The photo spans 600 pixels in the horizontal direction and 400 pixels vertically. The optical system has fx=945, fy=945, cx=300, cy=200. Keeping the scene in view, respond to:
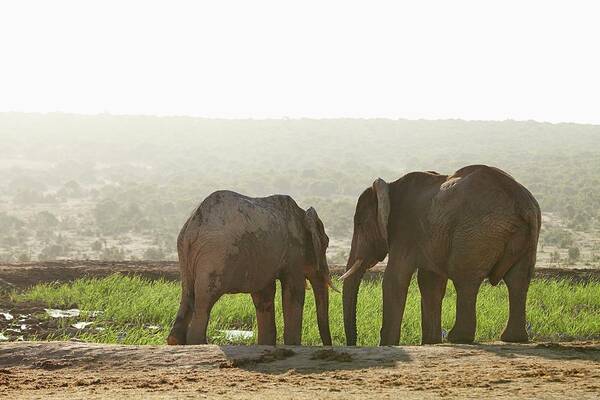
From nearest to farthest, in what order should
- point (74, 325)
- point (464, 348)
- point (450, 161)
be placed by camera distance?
1. point (464, 348)
2. point (74, 325)
3. point (450, 161)

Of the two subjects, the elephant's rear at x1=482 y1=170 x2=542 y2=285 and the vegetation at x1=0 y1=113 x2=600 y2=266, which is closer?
the elephant's rear at x1=482 y1=170 x2=542 y2=285

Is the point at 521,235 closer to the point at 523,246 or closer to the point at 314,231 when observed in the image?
the point at 523,246

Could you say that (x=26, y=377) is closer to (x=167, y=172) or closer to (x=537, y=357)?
(x=537, y=357)

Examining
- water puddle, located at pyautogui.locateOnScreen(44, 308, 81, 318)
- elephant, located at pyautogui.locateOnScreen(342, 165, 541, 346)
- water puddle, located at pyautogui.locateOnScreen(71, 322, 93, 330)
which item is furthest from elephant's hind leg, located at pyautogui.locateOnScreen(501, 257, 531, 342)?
water puddle, located at pyautogui.locateOnScreen(44, 308, 81, 318)

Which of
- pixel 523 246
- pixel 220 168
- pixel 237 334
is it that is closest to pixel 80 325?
pixel 237 334

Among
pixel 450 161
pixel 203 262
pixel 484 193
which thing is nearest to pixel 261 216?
pixel 203 262

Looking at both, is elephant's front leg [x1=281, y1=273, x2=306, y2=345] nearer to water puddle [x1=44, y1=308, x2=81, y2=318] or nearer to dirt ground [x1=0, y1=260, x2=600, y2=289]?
water puddle [x1=44, y1=308, x2=81, y2=318]

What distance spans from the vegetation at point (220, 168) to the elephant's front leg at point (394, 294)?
2194cm

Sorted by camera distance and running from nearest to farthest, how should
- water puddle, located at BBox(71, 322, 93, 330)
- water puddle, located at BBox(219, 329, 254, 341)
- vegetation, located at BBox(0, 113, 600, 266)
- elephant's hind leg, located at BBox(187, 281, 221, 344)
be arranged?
elephant's hind leg, located at BBox(187, 281, 221, 344), water puddle, located at BBox(219, 329, 254, 341), water puddle, located at BBox(71, 322, 93, 330), vegetation, located at BBox(0, 113, 600, 266)

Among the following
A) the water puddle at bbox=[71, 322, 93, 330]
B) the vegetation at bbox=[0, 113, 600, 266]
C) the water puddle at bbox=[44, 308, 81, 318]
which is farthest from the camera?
the vegetation at bbox=[0, 113, 600, 266]

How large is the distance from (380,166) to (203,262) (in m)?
79.7

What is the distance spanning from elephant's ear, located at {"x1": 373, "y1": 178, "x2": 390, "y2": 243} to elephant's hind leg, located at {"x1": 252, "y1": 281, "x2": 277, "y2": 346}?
1367 millimetres

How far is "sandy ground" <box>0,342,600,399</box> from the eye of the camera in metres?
6.86

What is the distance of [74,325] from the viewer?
1355cm
